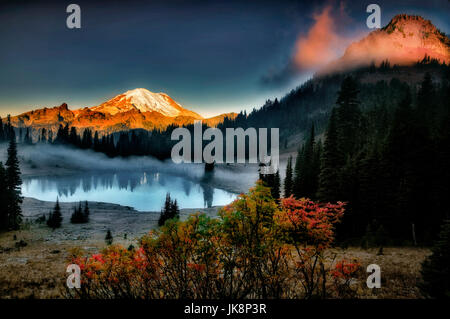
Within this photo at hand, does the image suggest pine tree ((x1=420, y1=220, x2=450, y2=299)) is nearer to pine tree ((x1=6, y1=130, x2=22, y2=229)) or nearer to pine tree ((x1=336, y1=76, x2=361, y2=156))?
pine tree ((x1=336, y1=76, x2=361, y2=156))

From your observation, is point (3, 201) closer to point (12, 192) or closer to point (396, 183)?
point (12, 192)

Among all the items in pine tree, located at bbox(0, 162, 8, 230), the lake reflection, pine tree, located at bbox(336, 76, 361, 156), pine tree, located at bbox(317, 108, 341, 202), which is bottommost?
the lake reflection

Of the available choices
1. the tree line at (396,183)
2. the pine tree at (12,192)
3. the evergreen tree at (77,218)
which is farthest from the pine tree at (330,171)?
the evergreen tree at (77,218)

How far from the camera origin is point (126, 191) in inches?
4656

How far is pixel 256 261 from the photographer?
966 centimetres

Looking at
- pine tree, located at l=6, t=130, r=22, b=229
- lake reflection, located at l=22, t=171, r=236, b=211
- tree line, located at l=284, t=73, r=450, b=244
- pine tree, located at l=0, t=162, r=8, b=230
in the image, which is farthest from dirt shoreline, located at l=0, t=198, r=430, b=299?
lake reflection, located at l=22, t=171, r=236, b=211

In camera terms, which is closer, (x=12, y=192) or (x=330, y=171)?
(x=330, y=171)

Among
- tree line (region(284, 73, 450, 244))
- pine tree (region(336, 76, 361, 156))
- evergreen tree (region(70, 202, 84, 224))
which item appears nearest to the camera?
tree line (region(284, 73, 450, 244))

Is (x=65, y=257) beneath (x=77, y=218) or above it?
above

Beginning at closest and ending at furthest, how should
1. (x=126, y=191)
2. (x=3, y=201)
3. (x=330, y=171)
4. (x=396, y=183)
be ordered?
1. (x=396, y=183)
2. (x=330, y=171)
3. (x=3, y=201)
4. (x=126, y=191)

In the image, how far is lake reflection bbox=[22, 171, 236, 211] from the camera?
91.8 metres

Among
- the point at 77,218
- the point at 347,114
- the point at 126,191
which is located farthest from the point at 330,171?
the point at 126,191
